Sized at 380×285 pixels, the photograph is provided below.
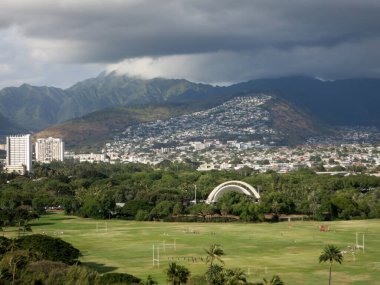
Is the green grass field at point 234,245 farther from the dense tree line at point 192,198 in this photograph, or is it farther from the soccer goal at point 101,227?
the dense tree line at point 192,198

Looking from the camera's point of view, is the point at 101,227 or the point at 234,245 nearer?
the point at 234,245

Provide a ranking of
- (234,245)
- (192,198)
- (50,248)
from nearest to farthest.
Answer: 1. (50,248)
2. (234,245)
3. (192,198)

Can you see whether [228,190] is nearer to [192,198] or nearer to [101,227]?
[192,198]

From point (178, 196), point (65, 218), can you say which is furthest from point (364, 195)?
point (65, 218)

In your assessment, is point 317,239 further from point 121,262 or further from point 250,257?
point 121,262

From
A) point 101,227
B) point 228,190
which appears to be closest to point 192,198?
point 228,190

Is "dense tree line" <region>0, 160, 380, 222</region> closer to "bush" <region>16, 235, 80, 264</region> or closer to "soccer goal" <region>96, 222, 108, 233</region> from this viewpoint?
"soccer goal" <region>96, 222, 108, 233</region>

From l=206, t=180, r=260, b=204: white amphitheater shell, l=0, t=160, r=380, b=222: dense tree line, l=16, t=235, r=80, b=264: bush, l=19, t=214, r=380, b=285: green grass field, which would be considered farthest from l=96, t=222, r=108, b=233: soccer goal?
l=16, t=235, r=80, b=264: bush
